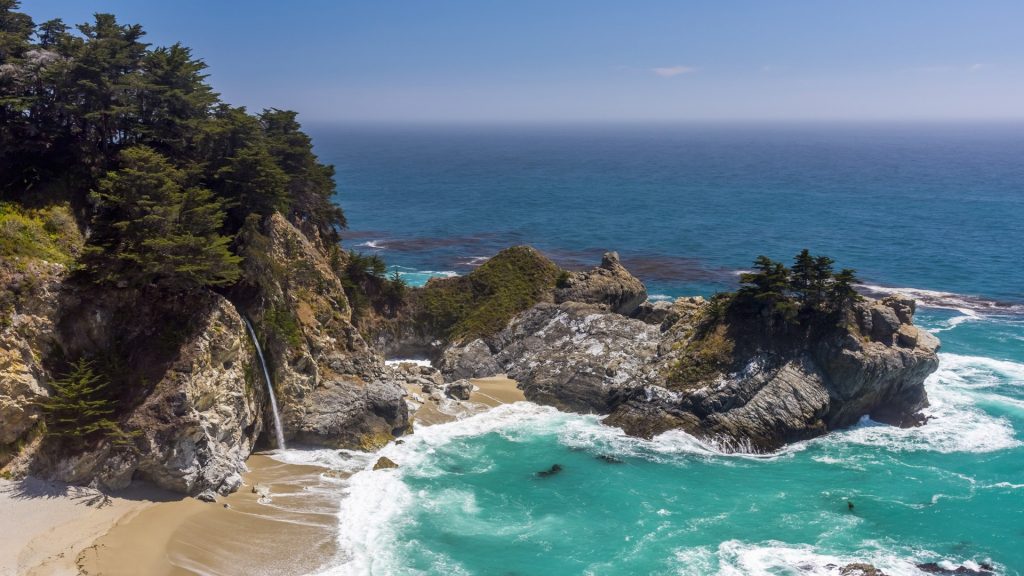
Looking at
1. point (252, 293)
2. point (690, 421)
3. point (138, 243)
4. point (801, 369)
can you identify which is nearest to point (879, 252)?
point (801, 369)

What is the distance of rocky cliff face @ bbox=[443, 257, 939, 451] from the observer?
42.2m

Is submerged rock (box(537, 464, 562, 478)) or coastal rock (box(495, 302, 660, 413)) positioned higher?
coastal rock (box(495, 302, 660, 413))

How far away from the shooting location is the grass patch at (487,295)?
5612cm

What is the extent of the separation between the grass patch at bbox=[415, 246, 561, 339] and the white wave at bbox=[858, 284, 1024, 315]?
126 ft

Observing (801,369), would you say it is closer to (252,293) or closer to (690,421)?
(690,421)

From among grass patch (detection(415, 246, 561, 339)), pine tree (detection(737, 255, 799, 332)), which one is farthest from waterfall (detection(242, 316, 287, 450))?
pine tree (detection(737, 255, 799, 332))

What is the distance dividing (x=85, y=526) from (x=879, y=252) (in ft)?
309

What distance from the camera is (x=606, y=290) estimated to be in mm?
57438

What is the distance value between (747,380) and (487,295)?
23948mm

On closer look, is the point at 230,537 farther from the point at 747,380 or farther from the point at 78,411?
the point at 747,380

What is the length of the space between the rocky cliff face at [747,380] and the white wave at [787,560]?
1039cm

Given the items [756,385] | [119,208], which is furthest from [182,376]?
[756,385]

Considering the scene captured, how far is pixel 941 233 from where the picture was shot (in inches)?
4097

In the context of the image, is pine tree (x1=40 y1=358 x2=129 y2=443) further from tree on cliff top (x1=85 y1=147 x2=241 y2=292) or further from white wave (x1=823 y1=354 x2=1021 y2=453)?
white wave (x1=823 y1=354 x2=1021 y2=453)
